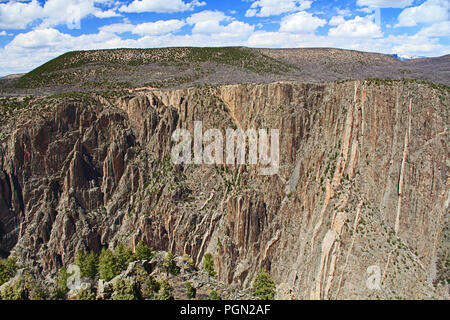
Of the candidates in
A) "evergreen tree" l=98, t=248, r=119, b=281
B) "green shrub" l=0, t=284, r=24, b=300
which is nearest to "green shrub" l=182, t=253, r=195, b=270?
"evergreen tree" l=98, t=248, r=119, b=281

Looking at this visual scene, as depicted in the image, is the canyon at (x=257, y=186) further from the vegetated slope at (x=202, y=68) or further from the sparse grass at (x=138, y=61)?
the sparse grass at (x=138, y=61)

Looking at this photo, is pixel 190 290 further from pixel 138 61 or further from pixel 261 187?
pixel 138 61

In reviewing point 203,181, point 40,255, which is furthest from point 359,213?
point 40,255

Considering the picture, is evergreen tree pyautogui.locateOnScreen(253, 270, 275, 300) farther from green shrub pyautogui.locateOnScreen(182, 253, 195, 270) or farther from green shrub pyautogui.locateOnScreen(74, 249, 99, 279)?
green shrub pyautogui.locateOnScreen(74, 249, 99, 279)

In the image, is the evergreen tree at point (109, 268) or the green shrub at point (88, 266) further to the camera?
the green shrub at point (88, 266)

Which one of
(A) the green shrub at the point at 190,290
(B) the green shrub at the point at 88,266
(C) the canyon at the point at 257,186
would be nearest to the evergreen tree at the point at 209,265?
(C) the canyon at the point at 257,186

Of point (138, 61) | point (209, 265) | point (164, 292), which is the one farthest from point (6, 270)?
point (138, 61)

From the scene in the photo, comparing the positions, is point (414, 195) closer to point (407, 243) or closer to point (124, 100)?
point (407, 243)
